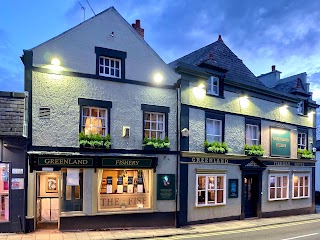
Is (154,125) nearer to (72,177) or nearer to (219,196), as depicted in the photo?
(72,177)

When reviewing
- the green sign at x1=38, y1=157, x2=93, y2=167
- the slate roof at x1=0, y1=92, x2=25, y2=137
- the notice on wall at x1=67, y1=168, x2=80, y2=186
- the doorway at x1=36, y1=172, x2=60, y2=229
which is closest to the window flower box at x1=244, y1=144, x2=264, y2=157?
the green sign at x1=38, y1=157, x2=93, y2=167

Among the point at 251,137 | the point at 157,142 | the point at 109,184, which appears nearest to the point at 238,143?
the point at 251,137

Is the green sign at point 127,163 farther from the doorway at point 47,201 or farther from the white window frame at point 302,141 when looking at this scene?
the white window frame at point 302,141

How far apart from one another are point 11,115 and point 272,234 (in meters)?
12.5

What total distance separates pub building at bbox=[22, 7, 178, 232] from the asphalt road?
2.45 meters

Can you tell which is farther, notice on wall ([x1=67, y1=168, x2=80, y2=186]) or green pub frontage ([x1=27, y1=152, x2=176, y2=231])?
notice on wall ([x1=67, y1=168, x2=80, y2=186])

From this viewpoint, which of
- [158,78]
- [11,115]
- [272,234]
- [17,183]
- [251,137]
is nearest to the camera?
[11,115]

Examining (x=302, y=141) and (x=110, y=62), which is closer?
(x=110, y=62)

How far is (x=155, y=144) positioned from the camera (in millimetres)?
15164

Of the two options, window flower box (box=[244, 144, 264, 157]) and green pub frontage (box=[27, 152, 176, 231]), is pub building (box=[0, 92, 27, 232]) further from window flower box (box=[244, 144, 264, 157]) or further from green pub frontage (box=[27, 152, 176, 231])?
window flower box (box=[244, 144, 264, 157])

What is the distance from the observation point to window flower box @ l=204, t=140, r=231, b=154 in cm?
1688

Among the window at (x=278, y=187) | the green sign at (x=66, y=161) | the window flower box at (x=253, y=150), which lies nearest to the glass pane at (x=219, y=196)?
the window flower box at (x=253, y=150)

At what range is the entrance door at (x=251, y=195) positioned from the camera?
62.6 ft

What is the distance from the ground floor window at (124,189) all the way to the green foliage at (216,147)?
3.56 m
